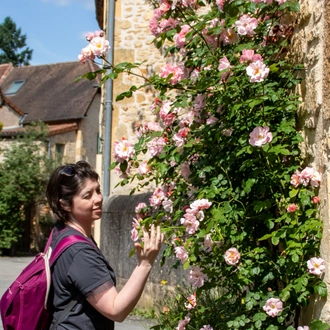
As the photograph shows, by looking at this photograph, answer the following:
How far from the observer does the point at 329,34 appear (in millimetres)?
3391

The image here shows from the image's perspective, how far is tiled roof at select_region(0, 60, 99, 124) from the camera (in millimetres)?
38369

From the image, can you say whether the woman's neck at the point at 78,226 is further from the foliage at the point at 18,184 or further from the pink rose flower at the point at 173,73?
the foliage at the point at 18,184

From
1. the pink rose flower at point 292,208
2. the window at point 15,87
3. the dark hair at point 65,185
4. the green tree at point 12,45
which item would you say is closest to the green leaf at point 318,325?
the pink rose flower at point 292,208

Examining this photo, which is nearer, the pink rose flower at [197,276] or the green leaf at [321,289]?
the green leaf at [321,289]

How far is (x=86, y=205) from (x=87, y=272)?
1.17 ft

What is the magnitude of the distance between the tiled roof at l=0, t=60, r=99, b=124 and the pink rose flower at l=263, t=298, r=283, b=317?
3347 centimetres

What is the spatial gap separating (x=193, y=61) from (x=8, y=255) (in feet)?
85.0

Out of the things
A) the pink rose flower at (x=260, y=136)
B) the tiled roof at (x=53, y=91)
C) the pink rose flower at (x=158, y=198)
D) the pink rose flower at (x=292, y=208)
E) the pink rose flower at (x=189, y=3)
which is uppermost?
the tiled roof at (x=53, y=91)

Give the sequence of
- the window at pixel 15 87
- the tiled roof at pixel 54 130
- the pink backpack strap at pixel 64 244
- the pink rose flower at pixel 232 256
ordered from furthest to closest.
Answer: the window at pixel 15 87, the tiled roof at pixel 54 130, the pink rose flower at pixel 232 256, the pink backpack strap at pixel 64 244

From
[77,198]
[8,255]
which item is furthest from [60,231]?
[8,255]

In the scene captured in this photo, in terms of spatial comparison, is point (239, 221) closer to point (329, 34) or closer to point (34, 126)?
point (329, 34)

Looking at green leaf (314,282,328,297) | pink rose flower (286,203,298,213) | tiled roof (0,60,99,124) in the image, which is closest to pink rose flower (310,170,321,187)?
pink rose flower (286,203,298,213)

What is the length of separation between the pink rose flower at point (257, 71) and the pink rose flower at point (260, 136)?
244mm

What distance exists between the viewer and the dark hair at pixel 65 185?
10.6ft
